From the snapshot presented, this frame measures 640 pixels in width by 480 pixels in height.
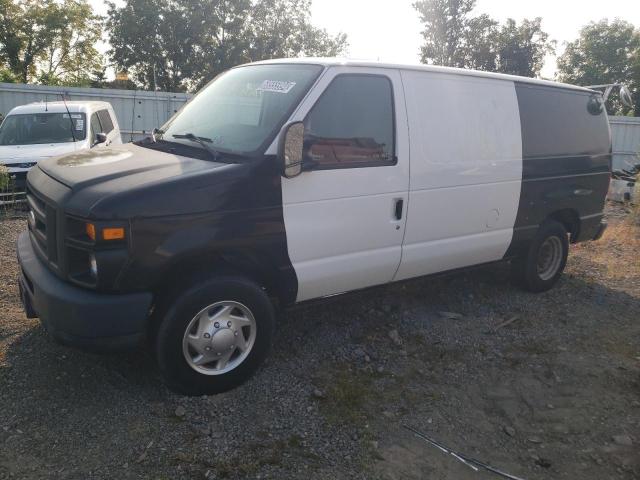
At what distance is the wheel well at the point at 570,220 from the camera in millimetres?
5690

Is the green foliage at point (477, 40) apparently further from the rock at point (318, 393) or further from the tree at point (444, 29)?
the rock at point (318, 393)

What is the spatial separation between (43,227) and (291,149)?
1.62 m

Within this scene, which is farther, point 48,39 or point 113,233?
point 48,39

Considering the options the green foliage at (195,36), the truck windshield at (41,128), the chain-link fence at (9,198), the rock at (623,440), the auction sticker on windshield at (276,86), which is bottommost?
the rock at (623,440)

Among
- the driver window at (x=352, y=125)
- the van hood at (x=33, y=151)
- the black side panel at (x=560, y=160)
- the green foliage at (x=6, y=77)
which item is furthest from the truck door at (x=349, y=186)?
the green foliage at (x=6, y=77)

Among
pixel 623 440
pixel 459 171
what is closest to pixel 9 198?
pixel 459 171

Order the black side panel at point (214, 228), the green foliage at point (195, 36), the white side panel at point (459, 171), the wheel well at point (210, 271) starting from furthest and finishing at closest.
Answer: the green foliage at point (195, 36) → the white side panel at point (459, 171) → the wheel well at point (210, 271) → the black side panel at point (214, 228)

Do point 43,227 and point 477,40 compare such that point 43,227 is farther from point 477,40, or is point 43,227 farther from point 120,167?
point 477,40

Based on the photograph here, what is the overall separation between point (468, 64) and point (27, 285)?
115ft

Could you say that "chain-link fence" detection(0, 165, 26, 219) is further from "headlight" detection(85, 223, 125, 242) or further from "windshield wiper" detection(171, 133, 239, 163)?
"headlight" detection(85, 223, 125, 242)

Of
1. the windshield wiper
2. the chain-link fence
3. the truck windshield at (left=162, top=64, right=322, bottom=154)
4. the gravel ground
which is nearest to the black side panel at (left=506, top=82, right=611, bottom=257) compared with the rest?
the gravel ground

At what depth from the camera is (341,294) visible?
Result: 13.4 feet

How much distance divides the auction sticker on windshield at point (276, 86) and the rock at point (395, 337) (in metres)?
2.09

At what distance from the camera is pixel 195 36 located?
29.6 metres
